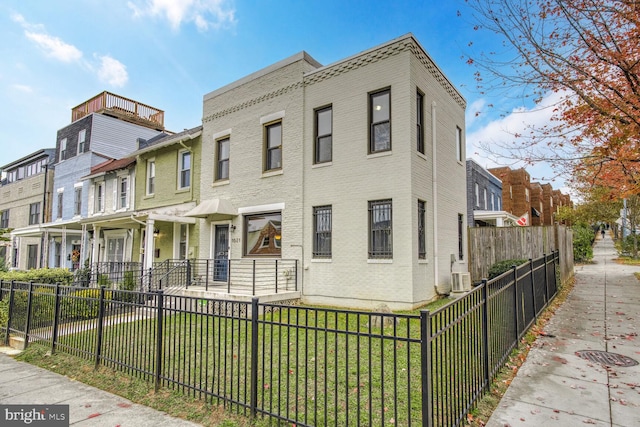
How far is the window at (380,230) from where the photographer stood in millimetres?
10414

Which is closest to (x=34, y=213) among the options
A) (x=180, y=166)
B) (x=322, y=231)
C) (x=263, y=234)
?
(x=180, y=166)

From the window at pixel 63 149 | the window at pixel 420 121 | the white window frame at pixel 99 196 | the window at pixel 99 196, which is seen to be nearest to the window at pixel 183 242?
the white window frame at pixel 99 196

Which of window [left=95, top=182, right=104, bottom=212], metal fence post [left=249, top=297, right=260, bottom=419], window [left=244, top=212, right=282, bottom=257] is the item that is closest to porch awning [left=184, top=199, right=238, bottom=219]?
window [left=244, top=212, right=282, bottom=257]

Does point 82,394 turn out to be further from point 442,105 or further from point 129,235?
point 129,235

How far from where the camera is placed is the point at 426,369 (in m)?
2.92

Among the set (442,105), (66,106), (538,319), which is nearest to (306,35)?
(442,105)

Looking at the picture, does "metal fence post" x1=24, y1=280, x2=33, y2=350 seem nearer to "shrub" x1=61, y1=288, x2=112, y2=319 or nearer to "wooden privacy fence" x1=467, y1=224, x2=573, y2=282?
"shrub" x1=61, y1=288, x2=112, y2=319

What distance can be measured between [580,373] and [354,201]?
6976 millimetres

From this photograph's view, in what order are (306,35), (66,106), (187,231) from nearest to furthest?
(306,35) → (187,231) → (66,106)

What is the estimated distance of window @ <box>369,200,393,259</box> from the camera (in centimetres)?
1041

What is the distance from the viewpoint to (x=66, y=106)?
27609 millimetres

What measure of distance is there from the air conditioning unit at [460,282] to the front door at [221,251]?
805 centimetres

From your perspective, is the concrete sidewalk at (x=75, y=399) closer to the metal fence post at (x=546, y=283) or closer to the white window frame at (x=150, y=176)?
the metal fence post at (x=546, y=283)

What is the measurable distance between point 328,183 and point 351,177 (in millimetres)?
828
